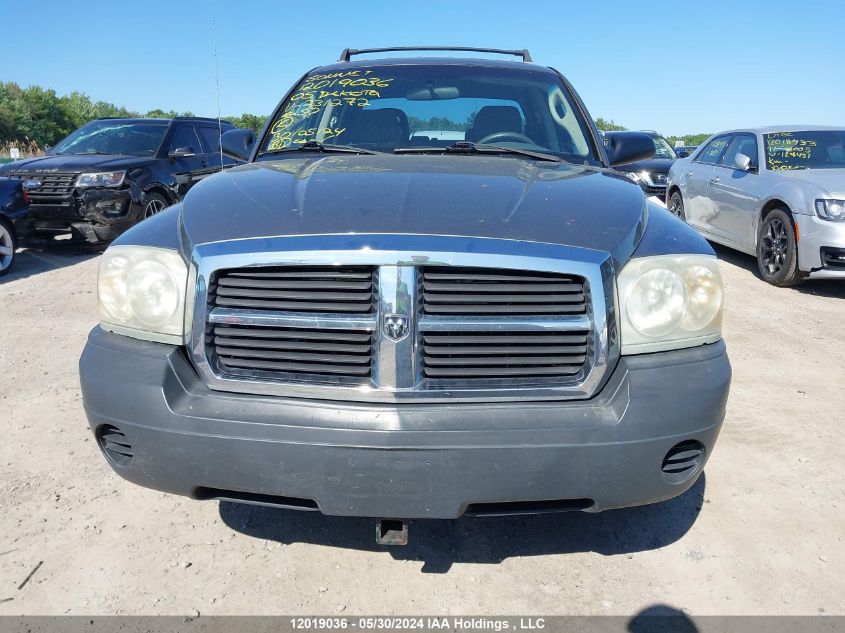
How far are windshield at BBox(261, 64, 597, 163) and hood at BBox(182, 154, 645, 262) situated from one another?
632mm

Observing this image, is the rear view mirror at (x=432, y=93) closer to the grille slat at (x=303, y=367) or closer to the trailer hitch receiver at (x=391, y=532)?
the grille slat at (x=303, y=367)

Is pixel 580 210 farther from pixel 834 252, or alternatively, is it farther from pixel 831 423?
pixel 834 252

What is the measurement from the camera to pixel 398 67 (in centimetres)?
364

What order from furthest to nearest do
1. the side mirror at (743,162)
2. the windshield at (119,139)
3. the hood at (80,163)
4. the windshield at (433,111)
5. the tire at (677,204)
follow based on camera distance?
1. the tire at (677,204)
2. the windshield at (119,139)
3. the hood at (80,163)
4. the side mirror at (743,162)
5. the windshield at (433,111)

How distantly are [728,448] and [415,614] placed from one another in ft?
6.53

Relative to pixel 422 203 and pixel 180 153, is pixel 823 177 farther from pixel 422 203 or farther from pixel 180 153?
pixel 180 153

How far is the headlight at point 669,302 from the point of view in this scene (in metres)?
2.03

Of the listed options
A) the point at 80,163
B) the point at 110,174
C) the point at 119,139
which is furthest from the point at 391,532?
the point at 119,139

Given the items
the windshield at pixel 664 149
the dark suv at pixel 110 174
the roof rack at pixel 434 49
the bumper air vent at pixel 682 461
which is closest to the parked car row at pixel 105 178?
the dark suv at pixel 110 174

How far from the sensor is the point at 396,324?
1.91 m

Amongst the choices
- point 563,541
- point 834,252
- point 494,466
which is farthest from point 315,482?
point 834,252

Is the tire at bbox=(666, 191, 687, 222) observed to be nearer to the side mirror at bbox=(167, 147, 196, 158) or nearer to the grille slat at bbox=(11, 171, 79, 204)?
the side mirror at bbox=(167, 147, 196, 158)

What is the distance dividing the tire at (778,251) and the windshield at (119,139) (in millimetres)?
7795

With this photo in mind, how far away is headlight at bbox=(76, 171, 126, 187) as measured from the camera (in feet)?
27.2
